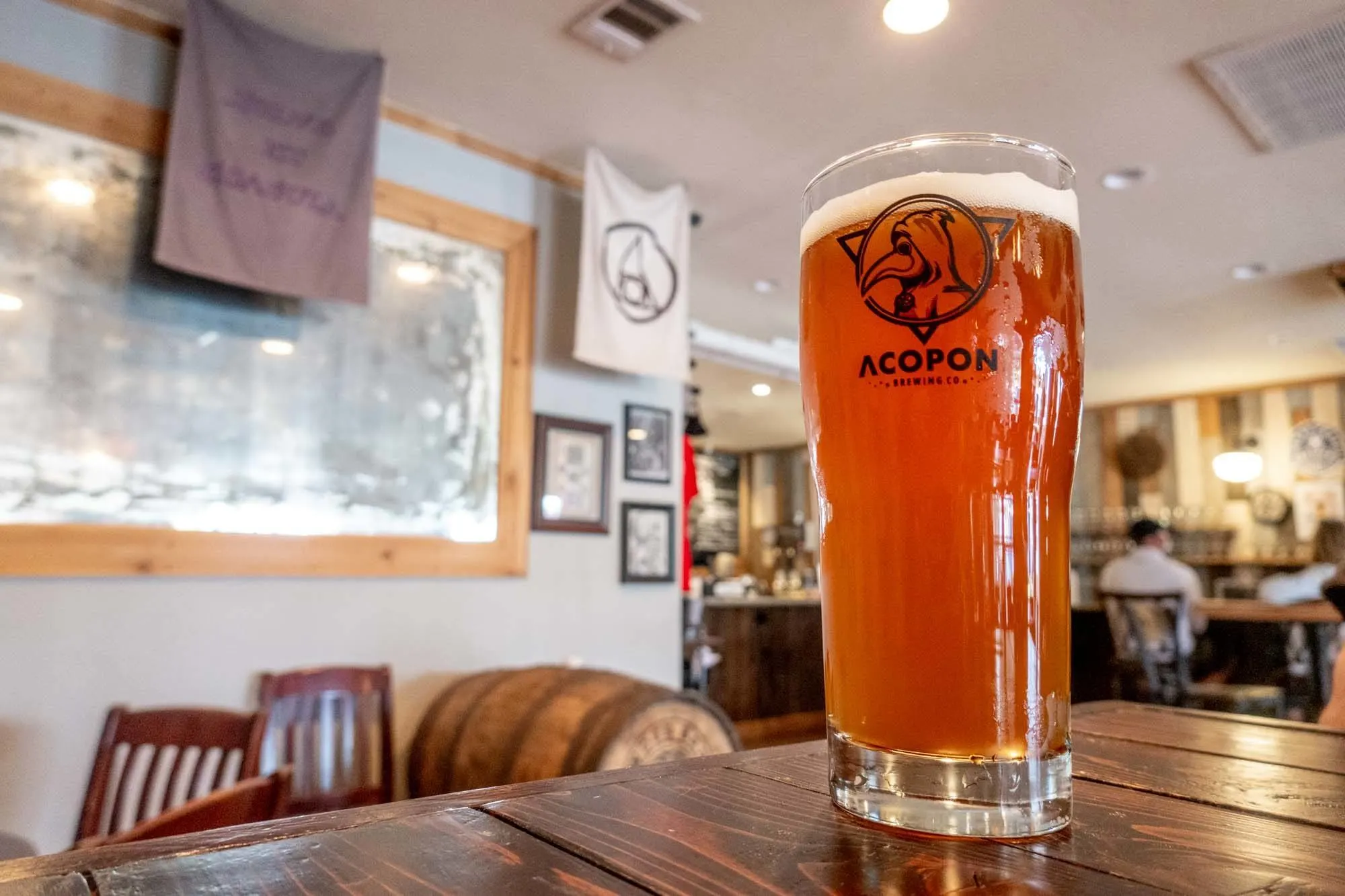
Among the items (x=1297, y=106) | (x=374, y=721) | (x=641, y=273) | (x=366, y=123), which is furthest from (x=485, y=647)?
(x=1297, y=106)

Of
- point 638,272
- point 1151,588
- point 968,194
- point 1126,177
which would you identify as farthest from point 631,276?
point 1151,588

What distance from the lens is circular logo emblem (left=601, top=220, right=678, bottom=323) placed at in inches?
129

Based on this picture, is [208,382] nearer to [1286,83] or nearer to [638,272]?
[638,272]

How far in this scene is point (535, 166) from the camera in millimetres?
3461

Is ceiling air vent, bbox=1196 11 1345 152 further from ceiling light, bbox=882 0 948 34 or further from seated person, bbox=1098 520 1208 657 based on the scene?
seated person, bbox=1098 520 1208 657

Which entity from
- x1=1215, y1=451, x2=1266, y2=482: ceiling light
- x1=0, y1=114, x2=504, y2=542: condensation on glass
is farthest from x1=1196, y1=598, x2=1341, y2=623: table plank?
x1=0, y1=114, x2=504, y2=542: condensation on glass

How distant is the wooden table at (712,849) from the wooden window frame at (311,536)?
2.21 m

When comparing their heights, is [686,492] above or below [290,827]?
above

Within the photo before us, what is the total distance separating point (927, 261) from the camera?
52 centimetres

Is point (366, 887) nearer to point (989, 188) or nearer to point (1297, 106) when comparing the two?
point (989, 188)

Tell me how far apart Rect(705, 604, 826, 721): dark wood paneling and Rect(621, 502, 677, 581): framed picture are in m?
2.84

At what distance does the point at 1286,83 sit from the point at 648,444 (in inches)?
104

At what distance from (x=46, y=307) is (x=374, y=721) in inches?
58.3

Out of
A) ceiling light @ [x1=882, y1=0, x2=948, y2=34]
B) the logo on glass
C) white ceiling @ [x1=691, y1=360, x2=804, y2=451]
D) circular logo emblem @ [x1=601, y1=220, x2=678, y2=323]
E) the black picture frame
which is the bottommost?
the logo on glass
